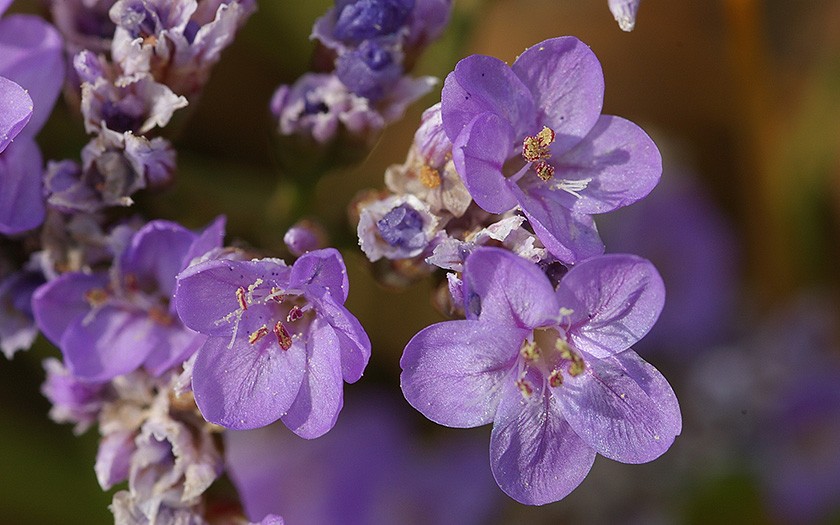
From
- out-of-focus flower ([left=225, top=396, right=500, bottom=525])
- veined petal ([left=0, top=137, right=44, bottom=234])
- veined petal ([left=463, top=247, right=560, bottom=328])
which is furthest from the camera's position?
out-of-focus flower ([left=225, top=396, right=500, bottom=525])

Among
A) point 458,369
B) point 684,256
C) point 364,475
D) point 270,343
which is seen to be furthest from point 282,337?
point 684,256

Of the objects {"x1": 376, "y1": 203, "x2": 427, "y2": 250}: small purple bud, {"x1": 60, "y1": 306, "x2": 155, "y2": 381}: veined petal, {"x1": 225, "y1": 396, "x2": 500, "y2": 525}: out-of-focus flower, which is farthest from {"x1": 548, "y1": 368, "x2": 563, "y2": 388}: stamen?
{"x1": 225, "y1": 396, "x2": 500, "y2": 525}: out-of-focus flower

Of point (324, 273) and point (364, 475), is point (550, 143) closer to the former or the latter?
point (324, 273)

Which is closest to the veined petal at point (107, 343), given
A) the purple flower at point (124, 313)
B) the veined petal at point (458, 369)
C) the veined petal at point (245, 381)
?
the purple flower at point (124, 313)

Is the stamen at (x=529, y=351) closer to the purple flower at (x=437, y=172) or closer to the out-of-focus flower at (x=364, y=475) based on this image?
the purple flower at (x=437, y=172)

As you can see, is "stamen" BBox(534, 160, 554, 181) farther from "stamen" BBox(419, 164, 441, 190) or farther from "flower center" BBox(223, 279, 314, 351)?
"flower center" BBox(223, 279, 314, 351)

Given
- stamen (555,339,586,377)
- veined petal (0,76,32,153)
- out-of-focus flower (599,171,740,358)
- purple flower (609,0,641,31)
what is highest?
purple flower (609,0,641,31)
